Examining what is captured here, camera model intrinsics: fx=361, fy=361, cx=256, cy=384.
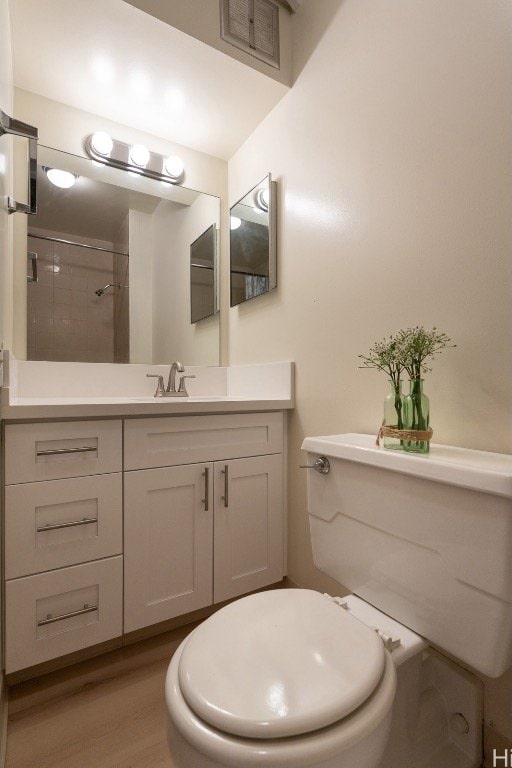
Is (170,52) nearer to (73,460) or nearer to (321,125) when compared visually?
(321,125)

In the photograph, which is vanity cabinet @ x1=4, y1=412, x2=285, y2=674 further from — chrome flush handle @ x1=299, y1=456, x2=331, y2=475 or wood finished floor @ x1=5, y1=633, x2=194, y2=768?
chrome flush handle @ x1=299, y1=456, x2=331, y2=475

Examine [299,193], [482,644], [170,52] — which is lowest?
[482,644]

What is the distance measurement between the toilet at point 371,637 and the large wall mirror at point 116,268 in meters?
1.17

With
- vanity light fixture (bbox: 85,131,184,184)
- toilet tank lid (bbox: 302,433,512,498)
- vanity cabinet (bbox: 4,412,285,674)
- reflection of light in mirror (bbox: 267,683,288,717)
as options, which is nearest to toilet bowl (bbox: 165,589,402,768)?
reflection of light in mirror (bbox: 267,683,288,717)

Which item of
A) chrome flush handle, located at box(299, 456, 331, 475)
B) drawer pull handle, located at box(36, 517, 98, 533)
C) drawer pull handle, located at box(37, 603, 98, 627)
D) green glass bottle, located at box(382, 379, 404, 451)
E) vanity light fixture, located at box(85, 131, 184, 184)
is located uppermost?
vanity light fixture, located at box(85, 131, 184, 184)

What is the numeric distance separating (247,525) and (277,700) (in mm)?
903

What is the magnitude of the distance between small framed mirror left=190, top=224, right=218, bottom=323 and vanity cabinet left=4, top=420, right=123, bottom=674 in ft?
3.18

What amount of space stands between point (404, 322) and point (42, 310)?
57.4 inches

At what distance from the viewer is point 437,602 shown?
2.39ft

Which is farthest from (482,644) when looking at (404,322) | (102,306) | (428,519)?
(102,306)

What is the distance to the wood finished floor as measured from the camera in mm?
909

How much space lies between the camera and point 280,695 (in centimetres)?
55

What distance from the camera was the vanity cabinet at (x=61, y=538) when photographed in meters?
1.04

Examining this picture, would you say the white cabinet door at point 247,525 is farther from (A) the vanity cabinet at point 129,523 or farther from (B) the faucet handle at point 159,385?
(B) the faucet handle at point 159,385
